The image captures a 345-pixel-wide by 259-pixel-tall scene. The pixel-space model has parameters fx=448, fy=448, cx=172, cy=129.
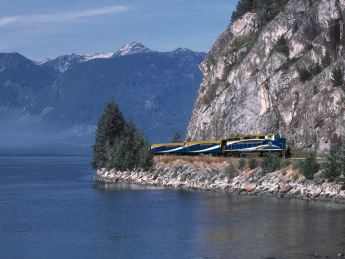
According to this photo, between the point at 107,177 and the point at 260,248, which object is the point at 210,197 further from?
the point at 107,177

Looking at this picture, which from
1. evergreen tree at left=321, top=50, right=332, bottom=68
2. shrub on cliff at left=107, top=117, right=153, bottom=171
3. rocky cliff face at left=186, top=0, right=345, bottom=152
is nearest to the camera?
rocky cliff face at left=186, top=0, right=345, bottom=152

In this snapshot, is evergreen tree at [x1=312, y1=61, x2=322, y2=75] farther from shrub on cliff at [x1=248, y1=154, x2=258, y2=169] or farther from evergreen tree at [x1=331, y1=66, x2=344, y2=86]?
shrub on cliff at [x1=248, y1=154, x2=258, y2=169]

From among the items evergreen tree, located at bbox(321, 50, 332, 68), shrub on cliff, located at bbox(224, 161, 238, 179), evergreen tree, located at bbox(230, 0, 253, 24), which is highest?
evergreen tree, located at bbox(230, 0, 253, 24)

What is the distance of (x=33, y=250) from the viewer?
39500 mm

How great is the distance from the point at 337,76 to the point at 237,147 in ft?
71.8

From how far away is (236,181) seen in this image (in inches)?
2970

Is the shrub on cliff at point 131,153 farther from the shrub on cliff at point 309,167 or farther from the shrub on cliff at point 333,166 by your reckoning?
the shrub on cliff at point 333,166

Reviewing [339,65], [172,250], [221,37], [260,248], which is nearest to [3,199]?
[172,250]

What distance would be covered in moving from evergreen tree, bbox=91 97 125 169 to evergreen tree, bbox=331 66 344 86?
5699cm

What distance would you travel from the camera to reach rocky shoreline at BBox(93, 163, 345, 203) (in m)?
62.2

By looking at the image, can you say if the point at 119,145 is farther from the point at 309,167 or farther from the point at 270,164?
the point at 309,167

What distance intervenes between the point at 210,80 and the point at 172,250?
9481 centimetres

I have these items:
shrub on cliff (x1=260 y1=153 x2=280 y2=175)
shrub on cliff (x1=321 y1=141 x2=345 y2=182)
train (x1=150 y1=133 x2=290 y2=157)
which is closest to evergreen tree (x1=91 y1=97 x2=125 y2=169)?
train (x1=150 y1=133 x2=290 y2=157)

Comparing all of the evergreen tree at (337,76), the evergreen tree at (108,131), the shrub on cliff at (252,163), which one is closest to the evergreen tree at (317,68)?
the evergreen tree at (337,76)
